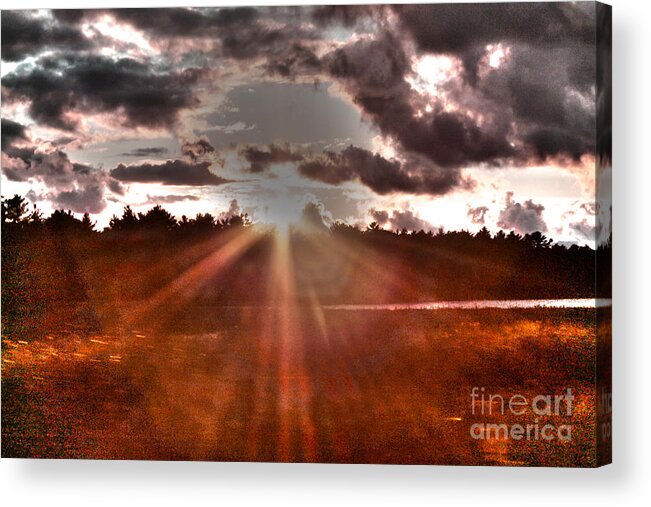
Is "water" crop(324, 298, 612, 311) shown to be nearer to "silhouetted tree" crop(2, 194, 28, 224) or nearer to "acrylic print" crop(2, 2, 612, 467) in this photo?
"acrylic print" crop(2, 2, 612, 467)

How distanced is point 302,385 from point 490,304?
1.43 m

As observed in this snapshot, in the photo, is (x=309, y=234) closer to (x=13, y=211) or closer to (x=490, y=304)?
(x=490, y=304)

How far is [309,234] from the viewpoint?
29.2ft

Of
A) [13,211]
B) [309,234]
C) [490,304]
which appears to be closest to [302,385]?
[309,234]

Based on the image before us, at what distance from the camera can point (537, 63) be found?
28.3 feet

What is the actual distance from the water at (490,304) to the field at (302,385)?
1.7 inches

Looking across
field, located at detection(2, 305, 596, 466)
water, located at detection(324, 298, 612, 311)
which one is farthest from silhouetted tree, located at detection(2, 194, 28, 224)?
water, located at detection(324, 298, 612, 311)

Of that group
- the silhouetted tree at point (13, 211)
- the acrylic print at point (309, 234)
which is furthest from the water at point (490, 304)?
the silhouetted tree at point (13, 211)

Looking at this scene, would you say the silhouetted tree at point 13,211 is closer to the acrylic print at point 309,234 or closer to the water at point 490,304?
the acrylic print at point 309,234

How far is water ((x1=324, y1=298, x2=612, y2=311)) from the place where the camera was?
8.59 m

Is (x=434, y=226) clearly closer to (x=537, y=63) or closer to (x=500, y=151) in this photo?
(x=500, y=151)

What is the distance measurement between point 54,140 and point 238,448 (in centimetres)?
260

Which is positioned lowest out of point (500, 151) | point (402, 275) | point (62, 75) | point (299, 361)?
point (299, 361)

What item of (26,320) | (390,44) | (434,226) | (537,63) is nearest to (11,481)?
(26,320)
